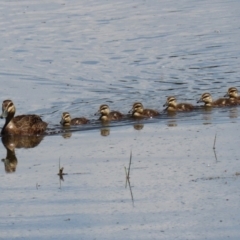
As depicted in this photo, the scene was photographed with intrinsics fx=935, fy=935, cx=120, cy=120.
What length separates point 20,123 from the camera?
1268cm

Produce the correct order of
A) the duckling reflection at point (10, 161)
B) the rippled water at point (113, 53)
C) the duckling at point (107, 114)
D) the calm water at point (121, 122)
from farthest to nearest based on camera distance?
1. the rippled water at point (113, 53)
2. the duckling at point (107, 114)
3. the duckling reflection at point (10, 161)
4. the calm water at point (121, 122)

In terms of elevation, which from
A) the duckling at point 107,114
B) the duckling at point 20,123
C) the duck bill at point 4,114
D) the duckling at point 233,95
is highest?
the duck bill at point 4,114

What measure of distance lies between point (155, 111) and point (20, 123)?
208 centimetres

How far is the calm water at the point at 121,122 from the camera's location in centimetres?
793

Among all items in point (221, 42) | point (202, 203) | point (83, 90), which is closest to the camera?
point (202, 203)

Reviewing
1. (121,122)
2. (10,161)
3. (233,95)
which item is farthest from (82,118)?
(10,161)

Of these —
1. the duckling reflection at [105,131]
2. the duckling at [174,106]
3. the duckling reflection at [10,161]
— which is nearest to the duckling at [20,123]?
the duckling reflection at [105,131]

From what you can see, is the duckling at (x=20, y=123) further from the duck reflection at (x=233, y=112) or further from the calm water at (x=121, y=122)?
the duck reflection at (x=233, y=112)

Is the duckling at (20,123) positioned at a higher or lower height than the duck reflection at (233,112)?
higher

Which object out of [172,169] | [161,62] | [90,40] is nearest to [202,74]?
[161,62]

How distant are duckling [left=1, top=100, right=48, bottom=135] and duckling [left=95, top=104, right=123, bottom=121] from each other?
0.88 m

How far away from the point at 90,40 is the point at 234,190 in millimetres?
10387

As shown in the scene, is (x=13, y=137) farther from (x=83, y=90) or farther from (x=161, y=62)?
(x=161, y=62)

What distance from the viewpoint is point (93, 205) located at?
8273 millimetres
